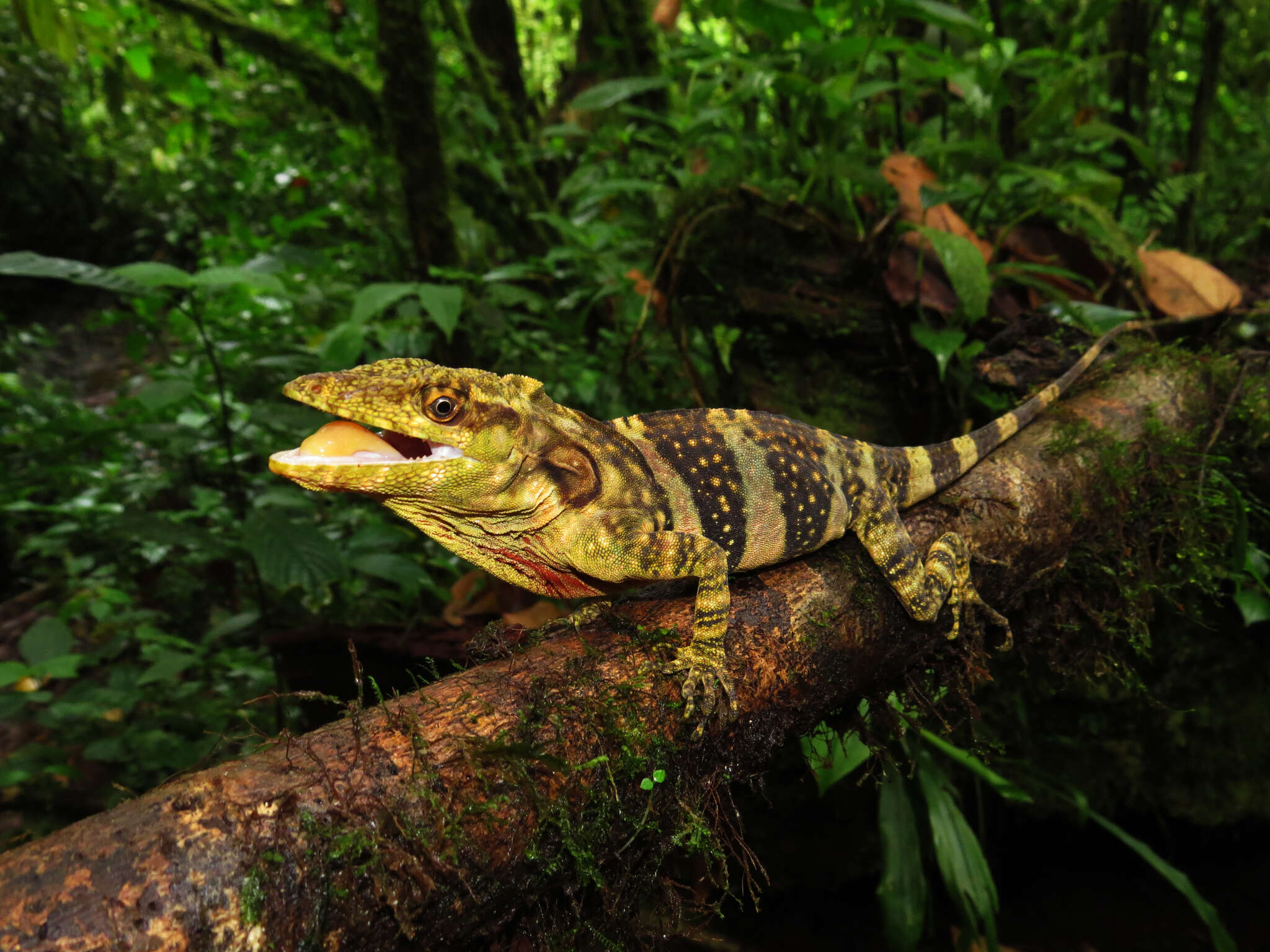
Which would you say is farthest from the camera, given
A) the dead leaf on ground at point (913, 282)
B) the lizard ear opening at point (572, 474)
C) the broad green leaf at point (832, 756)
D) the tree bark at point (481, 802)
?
the dead leaf on ground at point (913, 282)

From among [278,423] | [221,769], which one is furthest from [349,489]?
[278,423]

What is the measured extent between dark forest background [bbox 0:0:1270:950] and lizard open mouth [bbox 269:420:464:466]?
137cm

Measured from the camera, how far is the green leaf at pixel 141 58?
649 centimetres

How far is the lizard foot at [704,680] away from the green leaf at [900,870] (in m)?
1.72

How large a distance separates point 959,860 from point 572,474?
10.8 ft

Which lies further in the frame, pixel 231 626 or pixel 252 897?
pixel 231 626

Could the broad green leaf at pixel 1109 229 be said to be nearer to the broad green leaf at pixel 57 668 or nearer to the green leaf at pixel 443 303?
the green leaf at pixel 443 303

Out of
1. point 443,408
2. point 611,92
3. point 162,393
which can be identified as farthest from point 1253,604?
point 162,393

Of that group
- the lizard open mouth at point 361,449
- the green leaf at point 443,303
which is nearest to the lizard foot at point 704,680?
the lizard open mouth at point 361,449

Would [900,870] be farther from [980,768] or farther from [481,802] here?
[481,802]

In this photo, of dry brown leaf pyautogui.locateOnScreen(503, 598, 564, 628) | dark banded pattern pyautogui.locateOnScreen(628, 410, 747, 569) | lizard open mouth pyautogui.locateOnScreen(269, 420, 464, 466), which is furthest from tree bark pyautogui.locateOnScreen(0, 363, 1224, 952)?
dry brown leaf pyautogui.locateOnScreen(503, 598, 564, 628)

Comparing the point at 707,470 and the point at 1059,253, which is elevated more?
the point at 1059,253

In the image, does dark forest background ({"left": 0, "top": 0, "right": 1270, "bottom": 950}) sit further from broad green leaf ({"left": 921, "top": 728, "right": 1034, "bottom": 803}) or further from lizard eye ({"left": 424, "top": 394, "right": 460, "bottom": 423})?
lizard eye ({"left": 424, "top": 394, "right": 460, "bottom": 423})

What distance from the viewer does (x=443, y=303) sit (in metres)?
4.48
